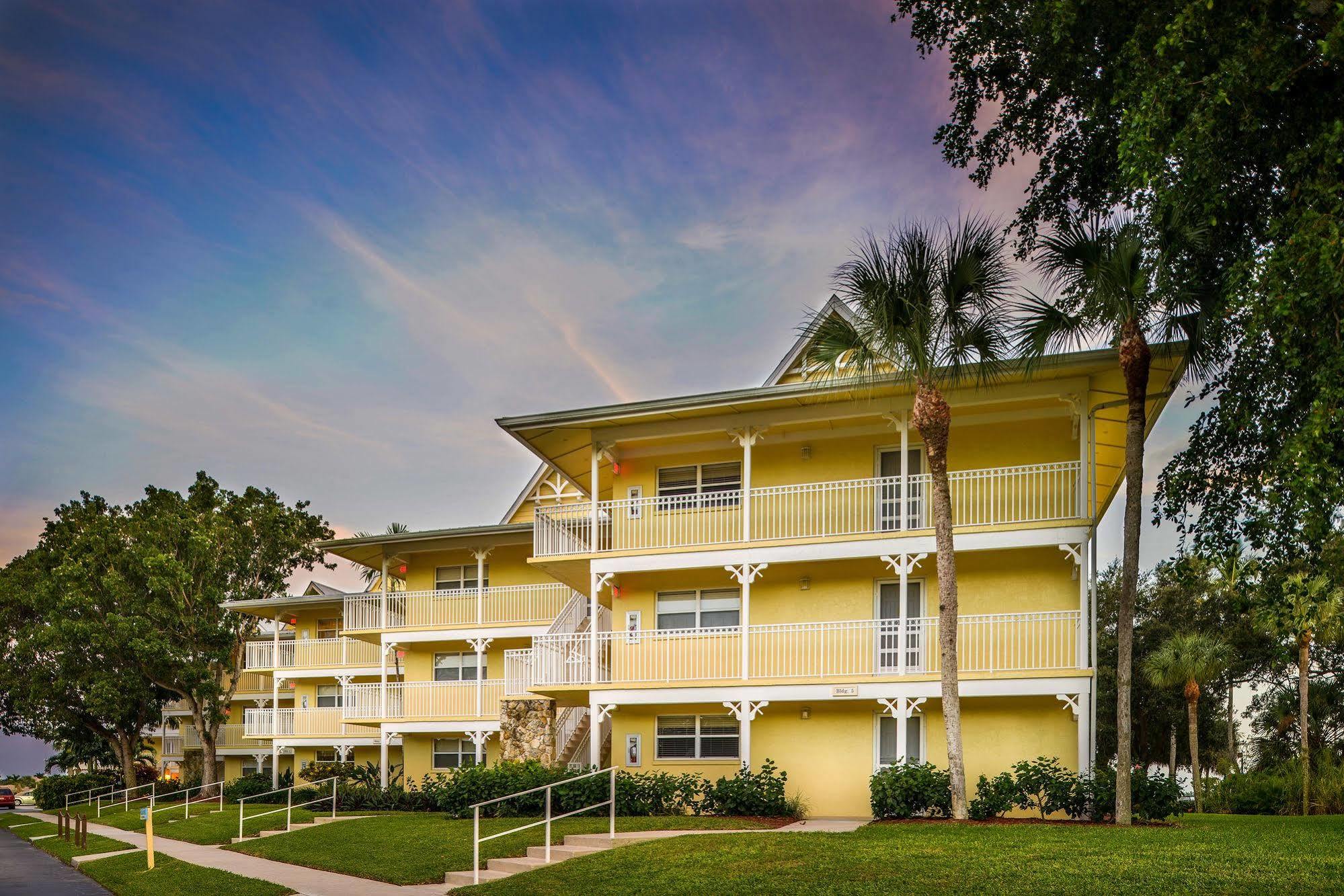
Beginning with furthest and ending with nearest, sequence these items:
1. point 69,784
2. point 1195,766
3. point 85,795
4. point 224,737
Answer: point 69,784, point 224,737, point 85,795, point 1195,766

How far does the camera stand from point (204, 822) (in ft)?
102

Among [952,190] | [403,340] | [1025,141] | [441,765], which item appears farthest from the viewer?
[441,765]

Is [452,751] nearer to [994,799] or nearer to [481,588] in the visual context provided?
[481,588]

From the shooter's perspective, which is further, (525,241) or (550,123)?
(525,241)

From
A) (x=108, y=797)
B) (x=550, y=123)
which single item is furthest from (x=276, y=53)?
(x=108, y=797)

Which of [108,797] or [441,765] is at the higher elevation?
[441,765]

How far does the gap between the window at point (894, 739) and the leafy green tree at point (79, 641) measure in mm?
28781

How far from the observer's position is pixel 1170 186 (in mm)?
A: 12117

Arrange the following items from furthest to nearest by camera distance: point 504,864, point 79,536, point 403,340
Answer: point 79,536, point 403,340, point 504,864

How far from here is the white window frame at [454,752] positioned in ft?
112

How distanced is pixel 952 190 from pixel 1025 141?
2.74 metres

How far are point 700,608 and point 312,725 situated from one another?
55.4 ft

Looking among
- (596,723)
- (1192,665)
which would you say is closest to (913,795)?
(596,723)

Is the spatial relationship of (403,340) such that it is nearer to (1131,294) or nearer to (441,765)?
(441,765)
